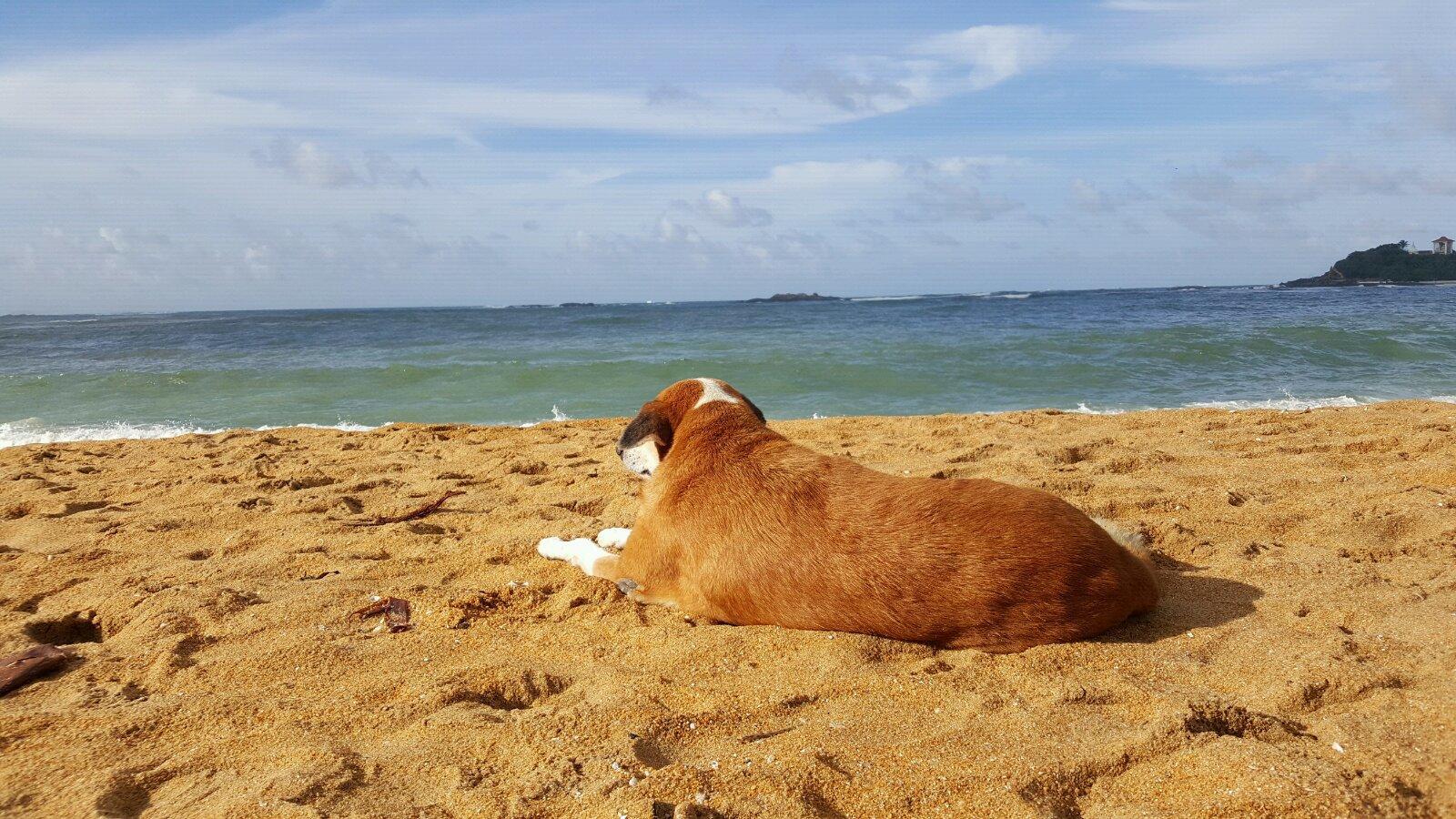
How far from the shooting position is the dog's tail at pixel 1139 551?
379 cm

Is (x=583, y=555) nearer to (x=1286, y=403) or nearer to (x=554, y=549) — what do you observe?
(x=554, y=549)

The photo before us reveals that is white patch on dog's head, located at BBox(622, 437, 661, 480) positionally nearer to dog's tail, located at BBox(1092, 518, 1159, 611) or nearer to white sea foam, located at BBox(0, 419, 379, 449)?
dog's tail, located at BBox(1092, 518, 1159, 611)

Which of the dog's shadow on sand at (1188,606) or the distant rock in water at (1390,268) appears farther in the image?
the distant rock in water at (1390,268)

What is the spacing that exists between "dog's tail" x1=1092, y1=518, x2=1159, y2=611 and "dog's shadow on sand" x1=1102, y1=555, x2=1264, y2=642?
0.09 metres

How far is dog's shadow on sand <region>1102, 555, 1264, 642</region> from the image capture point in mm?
3654

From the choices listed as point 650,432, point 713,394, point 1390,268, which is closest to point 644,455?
point 650,432

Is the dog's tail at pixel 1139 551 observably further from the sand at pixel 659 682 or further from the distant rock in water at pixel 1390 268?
the distant rock in water at pixel 1390 268

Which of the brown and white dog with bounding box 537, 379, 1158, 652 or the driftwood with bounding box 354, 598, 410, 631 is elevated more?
the brown and white dog with bounding box 537, 379, 1158, 652

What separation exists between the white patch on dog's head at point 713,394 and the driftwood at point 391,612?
5.73 ft

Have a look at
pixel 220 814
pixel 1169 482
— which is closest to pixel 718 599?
pixel 220 814

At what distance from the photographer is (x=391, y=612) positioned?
395 centimetres

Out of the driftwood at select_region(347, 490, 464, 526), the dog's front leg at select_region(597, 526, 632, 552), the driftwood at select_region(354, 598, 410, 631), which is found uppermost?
the dog's front leg at select_region(597, 526, 632, 552)

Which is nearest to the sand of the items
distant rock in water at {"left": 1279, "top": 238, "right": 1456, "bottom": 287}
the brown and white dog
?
the brown and white dog

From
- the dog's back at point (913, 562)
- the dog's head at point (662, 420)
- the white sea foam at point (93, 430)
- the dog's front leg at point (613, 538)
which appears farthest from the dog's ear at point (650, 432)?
the white sea foam at point (93, 430)
